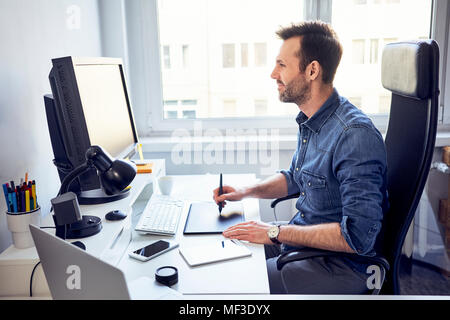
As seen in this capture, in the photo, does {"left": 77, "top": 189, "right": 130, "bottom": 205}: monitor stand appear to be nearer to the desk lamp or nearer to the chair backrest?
the desk lamp

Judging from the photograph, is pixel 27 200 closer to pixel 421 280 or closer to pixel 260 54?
pixel 260 54

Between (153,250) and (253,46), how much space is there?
1.52 meters

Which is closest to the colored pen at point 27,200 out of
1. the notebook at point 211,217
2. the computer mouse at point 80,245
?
the computer mouse at point 80,245

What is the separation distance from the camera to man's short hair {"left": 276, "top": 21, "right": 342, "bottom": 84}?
1421 mm

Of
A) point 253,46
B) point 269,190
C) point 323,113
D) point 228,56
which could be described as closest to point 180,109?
point 228,56

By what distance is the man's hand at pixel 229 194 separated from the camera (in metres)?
1.57

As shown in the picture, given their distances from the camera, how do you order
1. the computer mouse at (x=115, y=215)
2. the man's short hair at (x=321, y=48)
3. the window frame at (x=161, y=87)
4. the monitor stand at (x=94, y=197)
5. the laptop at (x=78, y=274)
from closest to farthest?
1. the laptop at (x=78, y=274)
2. the computer mouse at (x=115, y=215)
3. the monitor stand at (x=94, y=197)
4. the man's short hair at (x=321, y=48)
5. the window frame at (x=161, y=87)

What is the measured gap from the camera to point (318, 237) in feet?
3.93

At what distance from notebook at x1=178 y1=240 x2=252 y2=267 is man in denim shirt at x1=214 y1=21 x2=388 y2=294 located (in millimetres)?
59

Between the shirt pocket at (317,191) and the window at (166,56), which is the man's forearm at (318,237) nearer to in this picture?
the shirt pocket at (317,191)

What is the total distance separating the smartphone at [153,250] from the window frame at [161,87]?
126cm

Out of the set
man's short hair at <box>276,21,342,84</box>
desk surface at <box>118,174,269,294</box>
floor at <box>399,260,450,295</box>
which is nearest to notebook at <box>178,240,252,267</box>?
desk surface at <box>118,174,269,294</box>
